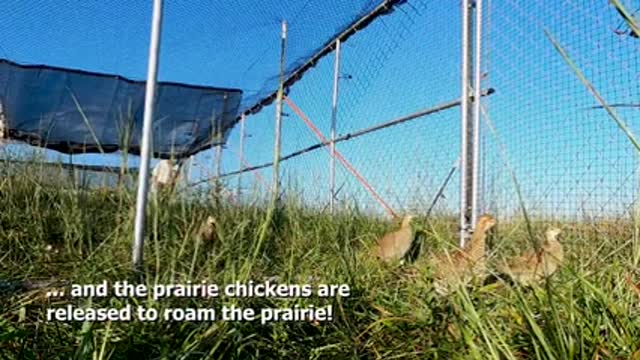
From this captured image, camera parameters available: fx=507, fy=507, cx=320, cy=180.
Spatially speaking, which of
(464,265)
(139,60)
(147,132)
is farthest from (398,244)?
(139,60)

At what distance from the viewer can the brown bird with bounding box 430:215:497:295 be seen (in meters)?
1.25

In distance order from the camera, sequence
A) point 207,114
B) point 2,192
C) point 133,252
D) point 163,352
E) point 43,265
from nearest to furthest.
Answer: point 163,352, point 133,252, point 43,265, point 2,192, point 207,114

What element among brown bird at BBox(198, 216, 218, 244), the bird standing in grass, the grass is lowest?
the grass

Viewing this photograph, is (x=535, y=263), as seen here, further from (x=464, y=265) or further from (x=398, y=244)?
(x=398, y=244)

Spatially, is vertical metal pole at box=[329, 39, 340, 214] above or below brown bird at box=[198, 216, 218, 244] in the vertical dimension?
above

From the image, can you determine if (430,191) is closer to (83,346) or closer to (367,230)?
(367,230)

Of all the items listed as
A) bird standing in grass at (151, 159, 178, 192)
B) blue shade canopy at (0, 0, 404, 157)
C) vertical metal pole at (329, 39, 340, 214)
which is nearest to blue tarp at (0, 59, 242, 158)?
blue shade canopy at (0, 0, 404, 157)

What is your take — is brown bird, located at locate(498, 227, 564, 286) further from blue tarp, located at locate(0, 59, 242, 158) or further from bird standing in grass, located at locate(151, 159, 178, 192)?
blue tarp, located at locate(0, 59, 242, 158)

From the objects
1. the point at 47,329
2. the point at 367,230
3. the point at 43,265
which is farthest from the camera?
the point at 367,230

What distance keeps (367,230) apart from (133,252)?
1235 millimetres

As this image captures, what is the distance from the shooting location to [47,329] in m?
1.13

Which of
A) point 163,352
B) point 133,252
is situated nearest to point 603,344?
point 163,352

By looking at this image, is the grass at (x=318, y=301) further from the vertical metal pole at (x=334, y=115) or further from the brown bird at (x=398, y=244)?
the vertical metal pole at (x=334, y=115)

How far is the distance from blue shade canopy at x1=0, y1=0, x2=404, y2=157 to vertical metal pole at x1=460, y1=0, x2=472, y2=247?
0.93 metres
